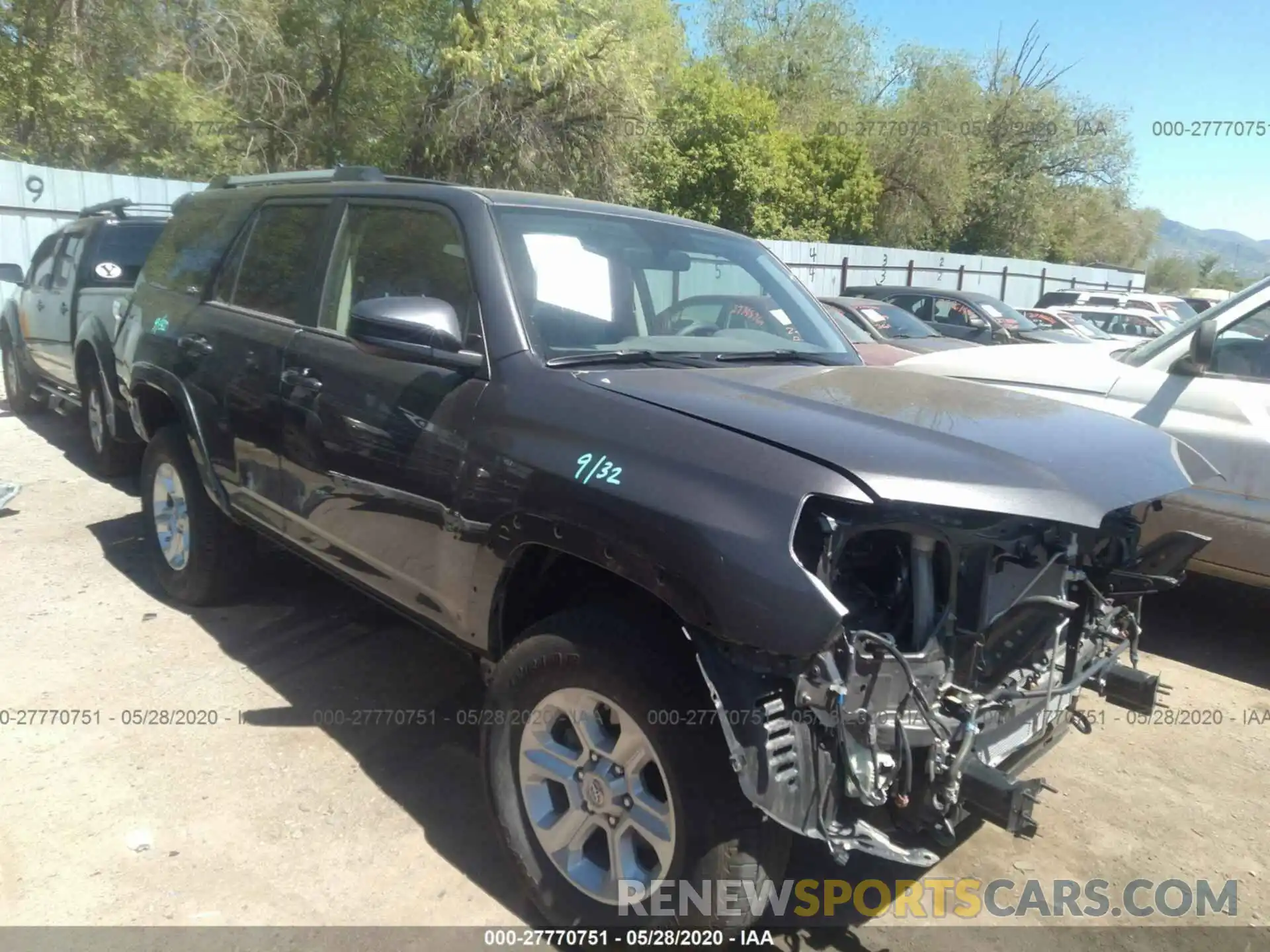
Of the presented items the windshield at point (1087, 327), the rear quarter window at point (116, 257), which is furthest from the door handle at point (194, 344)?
the windshield at point (1087, 327)

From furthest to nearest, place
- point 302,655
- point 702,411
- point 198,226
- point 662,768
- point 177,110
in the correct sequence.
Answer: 1. point 177,110
2. point 198,226
3. point 302,655
4. point 702,411
5. point 662,768

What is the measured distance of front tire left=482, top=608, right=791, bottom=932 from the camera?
7.55ft

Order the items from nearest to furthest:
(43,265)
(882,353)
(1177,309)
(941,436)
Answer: (941,436)
(43,265)
(882,353)
(1177,309)

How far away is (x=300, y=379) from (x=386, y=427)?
2.10ft

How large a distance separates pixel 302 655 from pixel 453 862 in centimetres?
172

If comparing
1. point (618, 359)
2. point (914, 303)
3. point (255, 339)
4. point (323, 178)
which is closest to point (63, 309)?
point (323, 178)

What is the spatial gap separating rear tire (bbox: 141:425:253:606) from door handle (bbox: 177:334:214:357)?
1.45ft

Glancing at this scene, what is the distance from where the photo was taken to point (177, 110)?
18031mm

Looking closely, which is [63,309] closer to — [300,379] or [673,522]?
[300,379]

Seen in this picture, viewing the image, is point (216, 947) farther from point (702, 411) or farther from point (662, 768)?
point (702, 411)

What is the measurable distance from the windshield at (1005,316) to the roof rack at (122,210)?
12277 mm

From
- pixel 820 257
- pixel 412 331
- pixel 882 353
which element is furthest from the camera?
pixel 820 257

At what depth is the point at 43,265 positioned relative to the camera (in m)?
8.63

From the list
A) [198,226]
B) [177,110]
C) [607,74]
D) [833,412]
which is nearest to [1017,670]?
[833,412]
